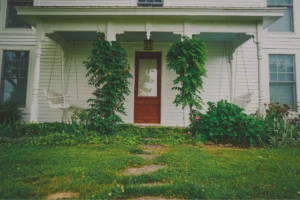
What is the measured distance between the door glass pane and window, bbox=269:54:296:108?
4548mm

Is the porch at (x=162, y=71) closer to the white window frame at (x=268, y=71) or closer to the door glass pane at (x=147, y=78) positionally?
the door glass pane at (x=147, y=78)

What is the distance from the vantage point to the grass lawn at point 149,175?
224cm

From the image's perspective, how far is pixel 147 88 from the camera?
8.09 metres

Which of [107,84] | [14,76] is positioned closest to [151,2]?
[107,84]

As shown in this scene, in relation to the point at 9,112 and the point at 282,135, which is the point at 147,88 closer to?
the point at 282,135

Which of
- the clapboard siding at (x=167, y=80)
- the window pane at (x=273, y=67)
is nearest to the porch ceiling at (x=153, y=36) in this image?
the clapboard siding at (x=167, y=80)

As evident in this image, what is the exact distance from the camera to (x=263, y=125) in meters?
5.24

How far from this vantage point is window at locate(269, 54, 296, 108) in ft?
26.6

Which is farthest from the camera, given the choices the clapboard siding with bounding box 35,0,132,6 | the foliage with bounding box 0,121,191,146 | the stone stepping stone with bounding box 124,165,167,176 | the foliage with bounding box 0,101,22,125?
the clapboard siding with bounding box 35,0,132,6

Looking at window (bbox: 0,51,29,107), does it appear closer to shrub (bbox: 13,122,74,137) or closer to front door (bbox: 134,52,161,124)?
shrub (bbox: 13,122,74,137)

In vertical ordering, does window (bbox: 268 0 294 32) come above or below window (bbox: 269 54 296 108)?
above

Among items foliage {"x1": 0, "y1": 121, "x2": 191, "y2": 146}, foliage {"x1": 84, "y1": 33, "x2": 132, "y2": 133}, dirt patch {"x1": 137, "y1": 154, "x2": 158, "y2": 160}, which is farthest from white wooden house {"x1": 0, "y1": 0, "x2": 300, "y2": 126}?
dirt patch {"x1": 137, "y1": 154, "x2": 158, "y2": 160}

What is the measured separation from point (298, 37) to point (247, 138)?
18.7 feet

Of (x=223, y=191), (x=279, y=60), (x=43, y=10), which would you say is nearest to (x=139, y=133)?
(x=223, y=191)
